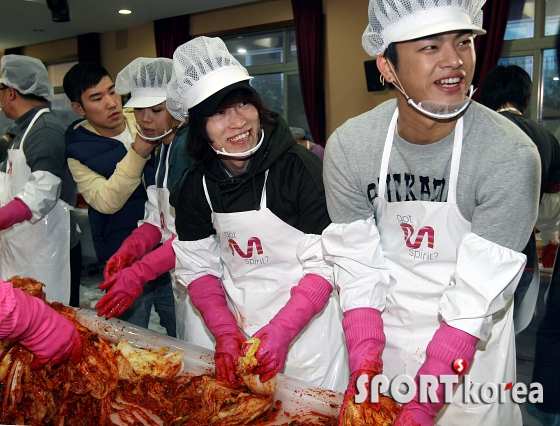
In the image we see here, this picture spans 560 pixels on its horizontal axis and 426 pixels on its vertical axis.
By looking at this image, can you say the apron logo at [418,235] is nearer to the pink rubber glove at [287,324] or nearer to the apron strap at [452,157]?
the apron strap at [452,157]

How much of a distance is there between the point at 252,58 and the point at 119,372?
290 inches

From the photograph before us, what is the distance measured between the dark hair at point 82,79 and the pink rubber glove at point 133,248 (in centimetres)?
87

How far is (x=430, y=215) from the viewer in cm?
152

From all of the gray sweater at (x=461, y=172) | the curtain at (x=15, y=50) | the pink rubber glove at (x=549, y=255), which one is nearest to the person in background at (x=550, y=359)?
the pink rubber glove at (x=549, y=255)

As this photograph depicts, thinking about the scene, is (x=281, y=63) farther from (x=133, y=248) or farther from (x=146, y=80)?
(x=133, y=248)

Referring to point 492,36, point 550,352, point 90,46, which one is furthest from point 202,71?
point 90,46

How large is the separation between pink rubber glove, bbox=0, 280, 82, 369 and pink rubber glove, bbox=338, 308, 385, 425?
88 cm

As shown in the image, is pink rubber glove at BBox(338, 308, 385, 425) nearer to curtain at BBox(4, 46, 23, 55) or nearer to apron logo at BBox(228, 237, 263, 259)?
apron logo at BBox(228, 237, 263, 259)

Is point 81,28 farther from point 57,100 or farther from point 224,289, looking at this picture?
point 224,289

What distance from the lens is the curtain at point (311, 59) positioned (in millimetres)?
7238

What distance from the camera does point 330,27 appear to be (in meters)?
7.23


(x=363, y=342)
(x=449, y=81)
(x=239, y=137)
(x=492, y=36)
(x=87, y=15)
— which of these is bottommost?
(x=363, y=342)

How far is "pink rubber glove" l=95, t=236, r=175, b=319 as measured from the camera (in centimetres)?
208

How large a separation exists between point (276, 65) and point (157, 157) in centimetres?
576
